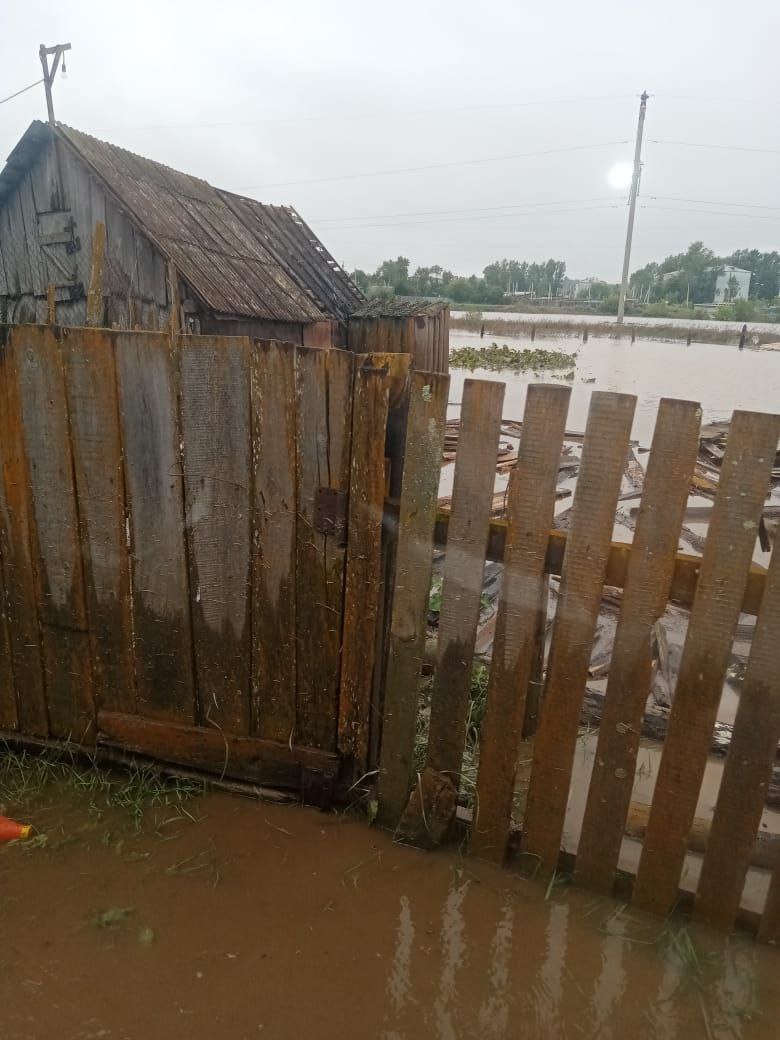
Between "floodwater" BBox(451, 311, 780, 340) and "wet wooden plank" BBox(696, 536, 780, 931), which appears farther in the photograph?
"floodwater" BBox(451, 311, 780, 340)

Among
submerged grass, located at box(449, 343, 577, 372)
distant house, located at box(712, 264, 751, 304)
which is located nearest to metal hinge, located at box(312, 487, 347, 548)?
submerged grass, located at box(449, 343, 577, 372)

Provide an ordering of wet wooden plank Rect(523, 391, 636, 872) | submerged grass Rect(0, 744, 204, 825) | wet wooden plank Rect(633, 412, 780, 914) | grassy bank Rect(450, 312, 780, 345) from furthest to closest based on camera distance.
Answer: grassy bank Rect(450, 312, 780, 345), submerged grass Rect(0, 744, 204, 825), wet wooden plank Rect(523, 391, 636, 872), wet wooden plank Rect(633, 412, 780, 914)

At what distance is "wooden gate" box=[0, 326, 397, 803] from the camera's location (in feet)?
7.42

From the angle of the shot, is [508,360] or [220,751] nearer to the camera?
[220,751]

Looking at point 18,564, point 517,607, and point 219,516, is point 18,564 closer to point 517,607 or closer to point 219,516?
point 219,516

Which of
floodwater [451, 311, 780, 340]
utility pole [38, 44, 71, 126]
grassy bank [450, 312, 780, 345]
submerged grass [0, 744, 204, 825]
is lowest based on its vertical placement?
submerged grass [0, 744, 204, 825]

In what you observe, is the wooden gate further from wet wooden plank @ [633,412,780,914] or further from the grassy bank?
the grassy bank

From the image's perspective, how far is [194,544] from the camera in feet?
8.15

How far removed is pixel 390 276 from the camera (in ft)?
274

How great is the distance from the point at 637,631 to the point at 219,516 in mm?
1527

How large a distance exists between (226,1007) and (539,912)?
1055 mm

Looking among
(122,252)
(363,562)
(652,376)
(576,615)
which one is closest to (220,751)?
(363,562)

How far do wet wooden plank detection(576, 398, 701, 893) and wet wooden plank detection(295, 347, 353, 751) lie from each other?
38.6 inches

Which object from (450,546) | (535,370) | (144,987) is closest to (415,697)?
(450,546)
